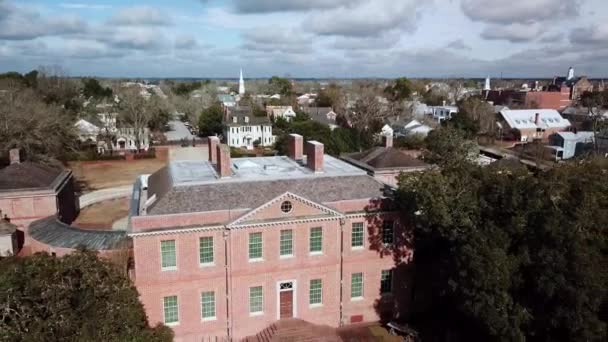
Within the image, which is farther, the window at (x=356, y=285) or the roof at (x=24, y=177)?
the roof at (x=24, y=177)

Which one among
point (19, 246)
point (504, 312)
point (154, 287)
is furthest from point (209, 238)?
point (19, 246)

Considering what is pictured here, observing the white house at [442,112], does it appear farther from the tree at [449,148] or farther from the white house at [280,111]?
the tree at [449,148]

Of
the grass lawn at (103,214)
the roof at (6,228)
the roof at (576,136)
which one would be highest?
the roof at (576,136)

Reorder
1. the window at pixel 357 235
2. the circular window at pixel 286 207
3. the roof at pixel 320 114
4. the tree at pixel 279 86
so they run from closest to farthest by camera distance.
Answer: the circular window at pixel 286 207 → the window at pixel 357 235 → the roof at pixel 320 114 → the tree at pixel 279 86

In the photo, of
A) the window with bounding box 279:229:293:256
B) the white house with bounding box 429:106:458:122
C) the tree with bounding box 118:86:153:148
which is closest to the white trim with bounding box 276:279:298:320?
the window with bounding box 279:229:293:256

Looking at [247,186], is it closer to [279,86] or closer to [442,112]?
[442,112]

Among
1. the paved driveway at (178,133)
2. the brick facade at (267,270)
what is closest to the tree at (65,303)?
the brick facade at (267,270)

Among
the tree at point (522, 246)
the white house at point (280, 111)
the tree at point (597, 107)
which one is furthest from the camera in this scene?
the white house at point (280, 111)

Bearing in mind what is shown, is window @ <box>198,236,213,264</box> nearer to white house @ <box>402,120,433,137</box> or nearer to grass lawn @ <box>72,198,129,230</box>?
grass lawn @ <box>72,198,129,230</box>
